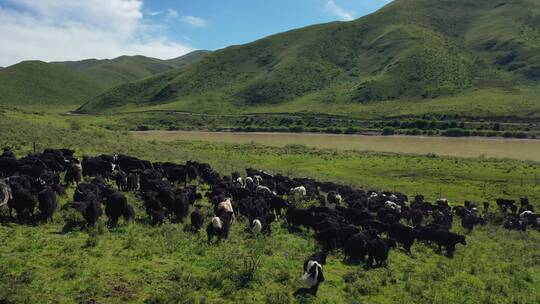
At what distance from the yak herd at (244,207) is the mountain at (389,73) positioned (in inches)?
3678

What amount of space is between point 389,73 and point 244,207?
14112 centimetres

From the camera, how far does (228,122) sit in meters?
134

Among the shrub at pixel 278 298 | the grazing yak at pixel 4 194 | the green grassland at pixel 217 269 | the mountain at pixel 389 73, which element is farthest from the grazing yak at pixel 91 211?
the mountain at pixel 389 73

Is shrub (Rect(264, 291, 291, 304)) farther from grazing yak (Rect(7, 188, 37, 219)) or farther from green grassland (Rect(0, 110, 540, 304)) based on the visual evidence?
grazing yak (Rect(7, 188, 37, 219))

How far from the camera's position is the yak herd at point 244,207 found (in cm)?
1573

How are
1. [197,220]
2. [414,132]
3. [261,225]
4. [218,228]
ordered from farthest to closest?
[414,132], [261,225], [197,220], [218,228]

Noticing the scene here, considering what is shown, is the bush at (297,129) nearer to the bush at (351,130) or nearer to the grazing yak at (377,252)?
the bush at (351,130)

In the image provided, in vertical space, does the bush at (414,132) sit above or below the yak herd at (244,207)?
above

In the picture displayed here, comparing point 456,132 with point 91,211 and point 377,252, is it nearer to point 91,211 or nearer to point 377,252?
point 377,252

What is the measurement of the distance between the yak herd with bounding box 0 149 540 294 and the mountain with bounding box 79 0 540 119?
93.4 meters

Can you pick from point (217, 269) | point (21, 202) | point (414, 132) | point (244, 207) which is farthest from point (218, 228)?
point (414, 132)

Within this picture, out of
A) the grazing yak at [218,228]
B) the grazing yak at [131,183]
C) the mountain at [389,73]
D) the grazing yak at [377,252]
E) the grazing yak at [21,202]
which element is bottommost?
the grazing yak at [377,252]

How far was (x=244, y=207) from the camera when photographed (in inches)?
805

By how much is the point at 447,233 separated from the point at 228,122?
383 ft
